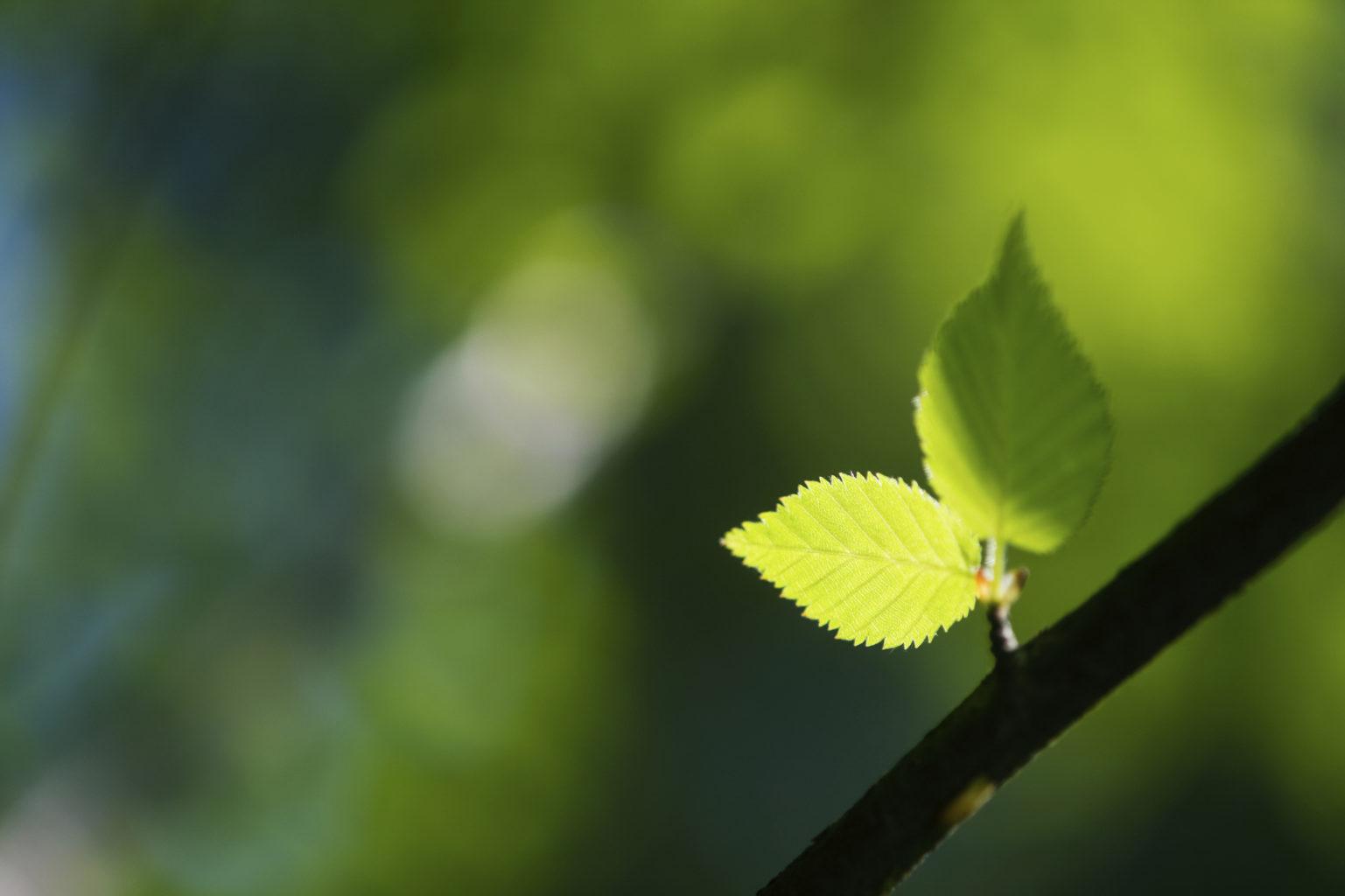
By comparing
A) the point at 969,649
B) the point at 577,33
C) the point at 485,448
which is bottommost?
the point at 969,649

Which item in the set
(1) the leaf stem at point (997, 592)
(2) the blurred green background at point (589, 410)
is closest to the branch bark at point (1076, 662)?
(1) the leaf stem at point (997, 592)

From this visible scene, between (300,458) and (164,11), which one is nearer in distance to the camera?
(164,11)

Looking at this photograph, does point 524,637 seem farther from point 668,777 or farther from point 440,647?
point 668,777

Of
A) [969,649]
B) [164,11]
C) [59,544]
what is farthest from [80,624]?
[969,649]

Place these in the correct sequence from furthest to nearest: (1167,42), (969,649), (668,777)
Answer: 1. (668,777)
2. (969,649)
3. (1167,42)

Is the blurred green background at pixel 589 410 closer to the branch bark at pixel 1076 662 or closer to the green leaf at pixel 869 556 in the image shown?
the green leaf at pixel 869 556

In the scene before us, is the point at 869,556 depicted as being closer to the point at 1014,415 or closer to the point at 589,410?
the point at 1014,415

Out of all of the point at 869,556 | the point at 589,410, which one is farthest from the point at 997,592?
the point at 589,410
